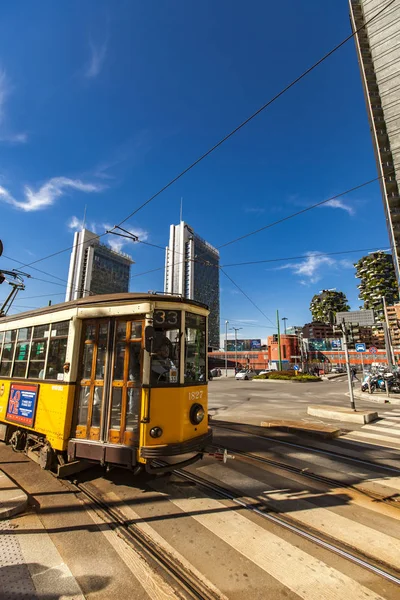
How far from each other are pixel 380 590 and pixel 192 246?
22.7 m

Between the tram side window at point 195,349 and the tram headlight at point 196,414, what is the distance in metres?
0.46

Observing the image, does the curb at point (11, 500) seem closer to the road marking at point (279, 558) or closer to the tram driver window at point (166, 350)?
the road marking at point (279, 558)

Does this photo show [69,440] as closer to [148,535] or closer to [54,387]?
[54,387]

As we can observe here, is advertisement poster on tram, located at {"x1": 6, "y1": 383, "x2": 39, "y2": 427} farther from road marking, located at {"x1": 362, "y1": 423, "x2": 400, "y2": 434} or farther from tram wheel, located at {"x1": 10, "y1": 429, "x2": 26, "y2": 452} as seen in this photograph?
road marking, located at {"x1": 362, "y1": 423, "x2": 400, "y2": 434}

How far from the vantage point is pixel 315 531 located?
12.3ft

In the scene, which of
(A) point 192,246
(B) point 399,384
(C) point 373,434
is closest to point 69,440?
(C) point 373,434

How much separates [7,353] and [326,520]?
7.91 meters

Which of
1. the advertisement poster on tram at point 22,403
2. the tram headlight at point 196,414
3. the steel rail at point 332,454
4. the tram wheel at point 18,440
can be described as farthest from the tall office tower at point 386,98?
the tram wheel at point 18,440

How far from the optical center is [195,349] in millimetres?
5535

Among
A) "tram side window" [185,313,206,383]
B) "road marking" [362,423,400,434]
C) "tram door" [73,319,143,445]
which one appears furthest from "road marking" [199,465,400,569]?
"road marking" [362,423,400,434]

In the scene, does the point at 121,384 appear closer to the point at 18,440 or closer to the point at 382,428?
the point at 18,440

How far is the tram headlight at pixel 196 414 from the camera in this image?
5.04m

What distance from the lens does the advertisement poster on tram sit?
20.1 ft

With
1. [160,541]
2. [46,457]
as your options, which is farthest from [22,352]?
[160,541]
